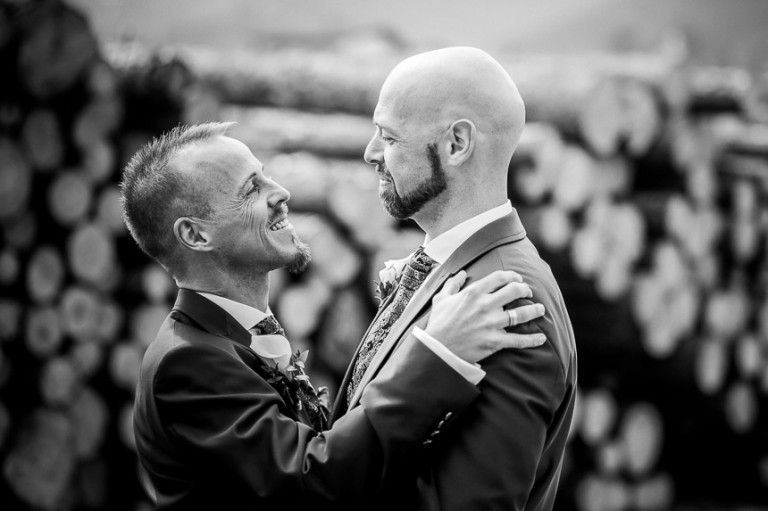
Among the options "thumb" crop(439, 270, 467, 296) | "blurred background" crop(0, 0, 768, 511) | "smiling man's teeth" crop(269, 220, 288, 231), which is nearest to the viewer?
"thumb" crop(439, 270, 467, 296)

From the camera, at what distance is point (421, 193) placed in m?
2.04

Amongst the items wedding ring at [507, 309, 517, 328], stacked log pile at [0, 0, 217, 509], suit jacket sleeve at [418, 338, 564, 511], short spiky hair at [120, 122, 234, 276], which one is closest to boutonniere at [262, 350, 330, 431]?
short spiky hair at [120, 122, 234, 276]

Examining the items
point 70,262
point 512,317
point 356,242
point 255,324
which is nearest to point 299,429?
point 255,324

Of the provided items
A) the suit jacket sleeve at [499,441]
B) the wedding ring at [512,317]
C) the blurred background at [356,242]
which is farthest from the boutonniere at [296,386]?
the blurred background at [356,242]

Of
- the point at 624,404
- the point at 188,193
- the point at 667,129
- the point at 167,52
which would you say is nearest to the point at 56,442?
the point at 167,52

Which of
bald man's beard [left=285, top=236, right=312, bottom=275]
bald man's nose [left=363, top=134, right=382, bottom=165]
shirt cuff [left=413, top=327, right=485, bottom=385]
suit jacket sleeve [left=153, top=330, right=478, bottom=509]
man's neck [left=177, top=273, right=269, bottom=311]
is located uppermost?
bald man's nose [left=363, top=134, right=382, bottom=165]

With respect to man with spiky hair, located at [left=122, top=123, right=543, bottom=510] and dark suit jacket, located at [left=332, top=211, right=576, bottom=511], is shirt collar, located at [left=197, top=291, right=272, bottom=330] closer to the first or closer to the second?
man with spiky hair, located at [left=122, top=123, right=543, bottom=510]

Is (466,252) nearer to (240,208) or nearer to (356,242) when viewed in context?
(240,208)

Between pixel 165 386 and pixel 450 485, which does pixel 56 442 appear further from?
A: pixel 450 485

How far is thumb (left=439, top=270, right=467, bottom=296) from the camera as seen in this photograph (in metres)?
1.90

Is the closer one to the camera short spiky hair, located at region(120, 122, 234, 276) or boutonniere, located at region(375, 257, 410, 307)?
short spiky hair, located at region(120, 122, 234, 276)

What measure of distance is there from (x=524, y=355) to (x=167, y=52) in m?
3.59

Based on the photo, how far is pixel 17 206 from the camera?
12.7 ft

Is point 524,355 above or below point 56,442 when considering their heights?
above
